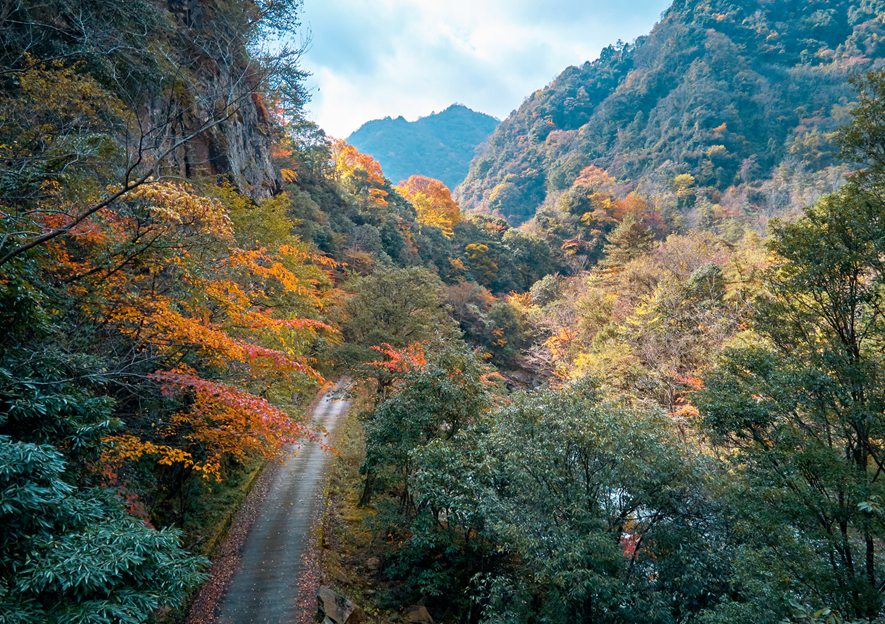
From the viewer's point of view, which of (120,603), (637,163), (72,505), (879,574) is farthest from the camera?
(637,163)

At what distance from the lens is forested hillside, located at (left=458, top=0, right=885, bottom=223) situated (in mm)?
50344

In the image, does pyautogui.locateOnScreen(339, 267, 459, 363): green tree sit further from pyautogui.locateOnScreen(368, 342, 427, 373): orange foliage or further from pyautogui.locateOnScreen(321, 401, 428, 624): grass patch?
pyautogui.locateOnScreen(321, 401, 428, 624): grass patch

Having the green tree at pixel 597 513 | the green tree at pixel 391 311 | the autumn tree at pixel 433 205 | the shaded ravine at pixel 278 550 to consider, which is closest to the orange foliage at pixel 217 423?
the shaded ravine at pixel 278 550

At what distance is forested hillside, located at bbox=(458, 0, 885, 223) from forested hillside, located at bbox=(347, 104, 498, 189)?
44.7 meters

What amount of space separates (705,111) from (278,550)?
74565mm

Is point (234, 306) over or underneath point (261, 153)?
underneath

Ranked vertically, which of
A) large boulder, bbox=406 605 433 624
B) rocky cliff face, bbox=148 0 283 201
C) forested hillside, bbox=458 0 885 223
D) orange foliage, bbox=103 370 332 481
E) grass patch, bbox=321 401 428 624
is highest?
forested hillside, bbox=458 0 885 223

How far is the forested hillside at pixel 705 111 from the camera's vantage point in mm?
50344

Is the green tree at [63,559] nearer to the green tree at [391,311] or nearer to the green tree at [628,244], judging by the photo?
the green tree at [391,311]

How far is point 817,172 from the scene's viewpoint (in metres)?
43.4

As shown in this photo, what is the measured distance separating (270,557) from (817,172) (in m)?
62.4

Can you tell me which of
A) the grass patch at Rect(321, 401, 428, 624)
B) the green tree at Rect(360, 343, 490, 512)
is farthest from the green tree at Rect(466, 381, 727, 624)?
the grass patch at Rect(321, 401, 428, 624)

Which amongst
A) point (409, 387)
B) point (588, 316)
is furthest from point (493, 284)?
A: point (409, 387)

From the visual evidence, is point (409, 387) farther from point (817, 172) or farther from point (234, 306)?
point (817, 172)
